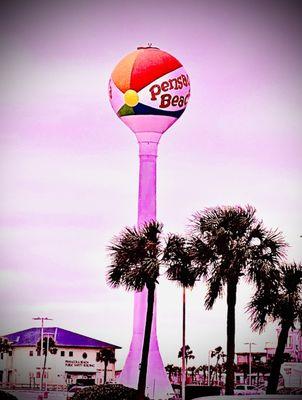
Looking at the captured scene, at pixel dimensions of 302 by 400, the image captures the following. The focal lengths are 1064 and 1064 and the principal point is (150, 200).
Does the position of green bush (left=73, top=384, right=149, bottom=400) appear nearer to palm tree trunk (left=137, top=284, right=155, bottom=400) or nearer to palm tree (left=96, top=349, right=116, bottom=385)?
palm tree trunk (left=137, top=284, right=155, bottom=400)

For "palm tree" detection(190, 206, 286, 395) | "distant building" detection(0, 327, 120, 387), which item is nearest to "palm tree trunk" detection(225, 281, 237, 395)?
"palm tree" detection(190, 206, 286, 395)

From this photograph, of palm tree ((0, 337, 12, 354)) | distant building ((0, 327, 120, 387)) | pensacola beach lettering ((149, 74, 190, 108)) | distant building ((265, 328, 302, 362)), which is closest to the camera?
pensacola beach lettering ((149, 74, 190, 108))

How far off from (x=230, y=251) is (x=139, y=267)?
14.1ft

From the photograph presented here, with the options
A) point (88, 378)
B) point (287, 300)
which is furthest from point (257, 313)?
point (88, 378)

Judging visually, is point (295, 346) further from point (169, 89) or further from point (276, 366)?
point (276, 366)

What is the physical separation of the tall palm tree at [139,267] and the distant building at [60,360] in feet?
281

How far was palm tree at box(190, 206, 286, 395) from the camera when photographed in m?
48.6

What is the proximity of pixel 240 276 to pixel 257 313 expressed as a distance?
2325 millimetres

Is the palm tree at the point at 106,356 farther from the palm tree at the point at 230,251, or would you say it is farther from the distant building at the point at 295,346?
the palm tree at the point at 230,251

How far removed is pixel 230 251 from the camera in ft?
162

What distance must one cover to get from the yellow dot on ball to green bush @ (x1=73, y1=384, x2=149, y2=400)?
28750 millimetres

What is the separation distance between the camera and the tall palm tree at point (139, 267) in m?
49.3

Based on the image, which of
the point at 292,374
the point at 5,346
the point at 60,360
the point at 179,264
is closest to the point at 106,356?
the point at 60,360

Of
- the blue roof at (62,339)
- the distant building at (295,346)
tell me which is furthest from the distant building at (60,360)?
the distant building at (295,346)
